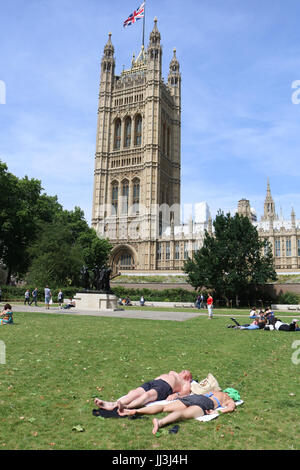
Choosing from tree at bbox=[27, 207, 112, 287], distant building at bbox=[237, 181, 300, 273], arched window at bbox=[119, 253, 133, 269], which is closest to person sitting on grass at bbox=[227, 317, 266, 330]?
tree at bbox=[27, 207, 112, 287]

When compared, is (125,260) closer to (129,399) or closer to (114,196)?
(114,196)

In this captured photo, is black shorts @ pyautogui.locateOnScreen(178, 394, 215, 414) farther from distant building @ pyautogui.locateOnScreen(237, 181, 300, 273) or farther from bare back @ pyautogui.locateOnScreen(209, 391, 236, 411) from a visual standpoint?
distant building @ pyautogui.locateOnScreen(237, 181, 300, 273)

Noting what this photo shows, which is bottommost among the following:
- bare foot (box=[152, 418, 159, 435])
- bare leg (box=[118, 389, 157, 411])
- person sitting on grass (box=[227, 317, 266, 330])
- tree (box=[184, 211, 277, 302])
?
person sitting on grass (box=[227, 317, 266, 330])

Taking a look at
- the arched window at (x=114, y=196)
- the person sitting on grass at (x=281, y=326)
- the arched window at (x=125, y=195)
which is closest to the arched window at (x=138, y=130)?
the arched window at (x=125, y=195)

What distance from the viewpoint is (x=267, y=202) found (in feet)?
322

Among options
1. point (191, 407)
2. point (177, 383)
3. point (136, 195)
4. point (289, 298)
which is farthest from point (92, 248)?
point (191, 407)

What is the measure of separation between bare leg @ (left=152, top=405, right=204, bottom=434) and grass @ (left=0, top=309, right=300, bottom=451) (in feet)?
0.42

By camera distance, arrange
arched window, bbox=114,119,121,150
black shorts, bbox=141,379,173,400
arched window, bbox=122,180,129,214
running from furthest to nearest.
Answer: arched window, bbox=114,119,121,150, arched window, bbox=122,180,129,214, black shorts, bbox=141,379,173,400

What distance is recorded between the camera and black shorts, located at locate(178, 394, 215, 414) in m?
5.30

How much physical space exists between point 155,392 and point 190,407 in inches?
25.8

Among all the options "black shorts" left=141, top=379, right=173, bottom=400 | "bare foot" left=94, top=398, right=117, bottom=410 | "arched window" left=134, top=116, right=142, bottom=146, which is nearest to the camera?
"bare foot" left=94, top=398, right=117, bottom=410

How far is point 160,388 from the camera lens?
5.66 meters

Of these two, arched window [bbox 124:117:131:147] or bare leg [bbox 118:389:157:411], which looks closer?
bare leg [bbox 118:389:157:411]

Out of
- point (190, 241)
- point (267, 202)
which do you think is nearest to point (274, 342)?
point (190, 241)
